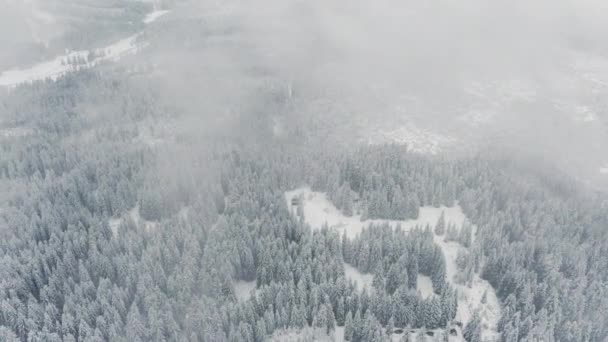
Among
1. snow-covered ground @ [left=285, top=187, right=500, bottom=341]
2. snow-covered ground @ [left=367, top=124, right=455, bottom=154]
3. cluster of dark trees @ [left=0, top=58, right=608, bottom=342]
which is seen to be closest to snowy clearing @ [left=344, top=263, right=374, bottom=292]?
snow-covered ground @ [left=285, top=187, right=500, bottom=341]

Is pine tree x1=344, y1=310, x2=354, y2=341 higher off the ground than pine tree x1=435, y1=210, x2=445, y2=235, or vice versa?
pine tree x1=435, y1=210, x2=445, y2=235

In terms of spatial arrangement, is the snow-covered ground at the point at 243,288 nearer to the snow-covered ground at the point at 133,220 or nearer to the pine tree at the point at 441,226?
the snow-covered ground at the point at 133,220

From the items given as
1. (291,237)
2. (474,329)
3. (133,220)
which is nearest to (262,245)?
(291,237)

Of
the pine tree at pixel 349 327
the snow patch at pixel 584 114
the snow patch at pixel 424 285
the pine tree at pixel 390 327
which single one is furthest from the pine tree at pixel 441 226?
the snow patch at pixel 584 114

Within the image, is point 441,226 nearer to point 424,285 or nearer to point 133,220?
point 424,285

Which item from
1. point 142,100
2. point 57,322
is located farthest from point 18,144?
point 57,322

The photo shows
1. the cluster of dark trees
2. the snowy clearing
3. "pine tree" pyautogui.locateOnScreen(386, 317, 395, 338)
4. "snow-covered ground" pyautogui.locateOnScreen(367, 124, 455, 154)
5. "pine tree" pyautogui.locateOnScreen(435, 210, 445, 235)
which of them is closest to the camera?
"pine tree" pyautogui.locateOnScreen(386, 317, 395, 338)

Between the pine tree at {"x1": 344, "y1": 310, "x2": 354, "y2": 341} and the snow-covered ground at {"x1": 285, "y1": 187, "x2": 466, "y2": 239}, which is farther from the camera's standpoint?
the snow-covered ground at {"x1": 285, "y1": 187, "x2": 466, "y2": 239}

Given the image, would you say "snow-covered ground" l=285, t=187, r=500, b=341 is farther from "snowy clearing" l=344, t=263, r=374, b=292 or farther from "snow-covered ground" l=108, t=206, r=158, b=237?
"snow-covered ground" l=108, t=206, r=158, b=237
